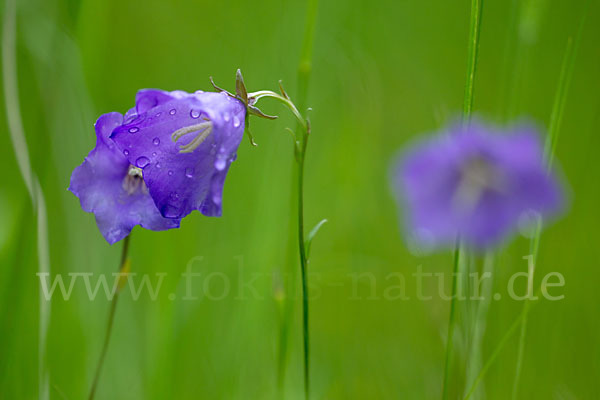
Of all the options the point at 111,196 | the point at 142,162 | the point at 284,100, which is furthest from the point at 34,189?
the point at 284,100

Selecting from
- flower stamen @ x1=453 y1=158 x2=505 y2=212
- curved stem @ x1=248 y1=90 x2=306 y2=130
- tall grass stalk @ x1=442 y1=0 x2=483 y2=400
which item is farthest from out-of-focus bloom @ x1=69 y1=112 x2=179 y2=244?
flower stamen @ x1=453 y1=158 x2=505 y2=212

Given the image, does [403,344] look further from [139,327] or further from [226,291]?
[139,327]

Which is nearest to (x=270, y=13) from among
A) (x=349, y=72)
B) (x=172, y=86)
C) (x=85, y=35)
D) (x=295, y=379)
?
(x=172, y=86)

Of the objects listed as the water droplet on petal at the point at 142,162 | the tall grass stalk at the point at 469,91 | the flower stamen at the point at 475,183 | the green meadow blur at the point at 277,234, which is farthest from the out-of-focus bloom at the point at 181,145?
the flower stamen at the point at 475,183

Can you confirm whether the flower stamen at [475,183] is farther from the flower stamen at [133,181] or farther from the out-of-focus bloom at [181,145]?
the flower stamen at [133,181]

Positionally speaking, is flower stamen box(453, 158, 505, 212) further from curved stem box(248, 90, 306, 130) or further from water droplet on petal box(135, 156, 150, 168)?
water droplet on petal box(135, 156, 150, 168)

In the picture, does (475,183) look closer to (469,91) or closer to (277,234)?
(469,91)
